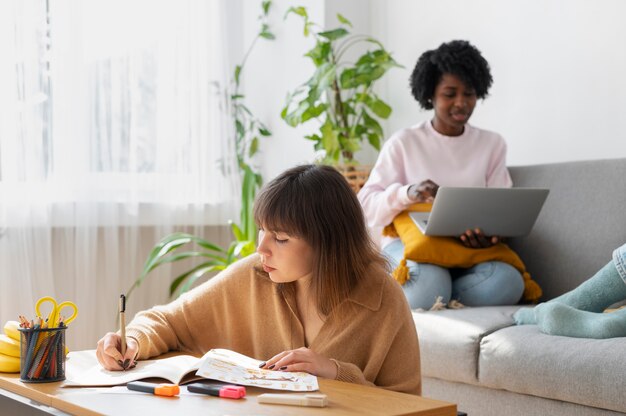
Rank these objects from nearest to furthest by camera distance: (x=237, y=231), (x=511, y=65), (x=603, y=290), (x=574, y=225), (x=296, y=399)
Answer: (x=296, y=399)
(x=603, y=290)
(x=574, y=225)
(x=511, y=65)
(x=237, y=231)

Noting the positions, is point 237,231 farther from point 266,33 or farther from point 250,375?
point 250,375

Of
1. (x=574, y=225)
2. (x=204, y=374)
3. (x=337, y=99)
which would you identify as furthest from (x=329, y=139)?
(x=204, y=374)

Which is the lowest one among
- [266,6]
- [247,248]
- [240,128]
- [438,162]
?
[247,248]

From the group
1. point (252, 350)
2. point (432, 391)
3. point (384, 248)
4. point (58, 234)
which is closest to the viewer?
point (252, 350)

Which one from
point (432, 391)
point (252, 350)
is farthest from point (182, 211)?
point (252, 350)

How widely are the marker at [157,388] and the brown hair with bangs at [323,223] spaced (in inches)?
15.3

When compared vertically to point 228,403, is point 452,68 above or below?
above

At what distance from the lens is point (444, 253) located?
2.76 m

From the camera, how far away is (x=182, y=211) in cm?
377

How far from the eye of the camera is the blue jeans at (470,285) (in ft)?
8.89

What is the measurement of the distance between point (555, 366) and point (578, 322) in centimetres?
→ 20

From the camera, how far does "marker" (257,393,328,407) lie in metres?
1.18

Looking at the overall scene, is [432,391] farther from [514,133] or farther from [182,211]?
[182,211]

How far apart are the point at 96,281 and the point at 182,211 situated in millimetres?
485
